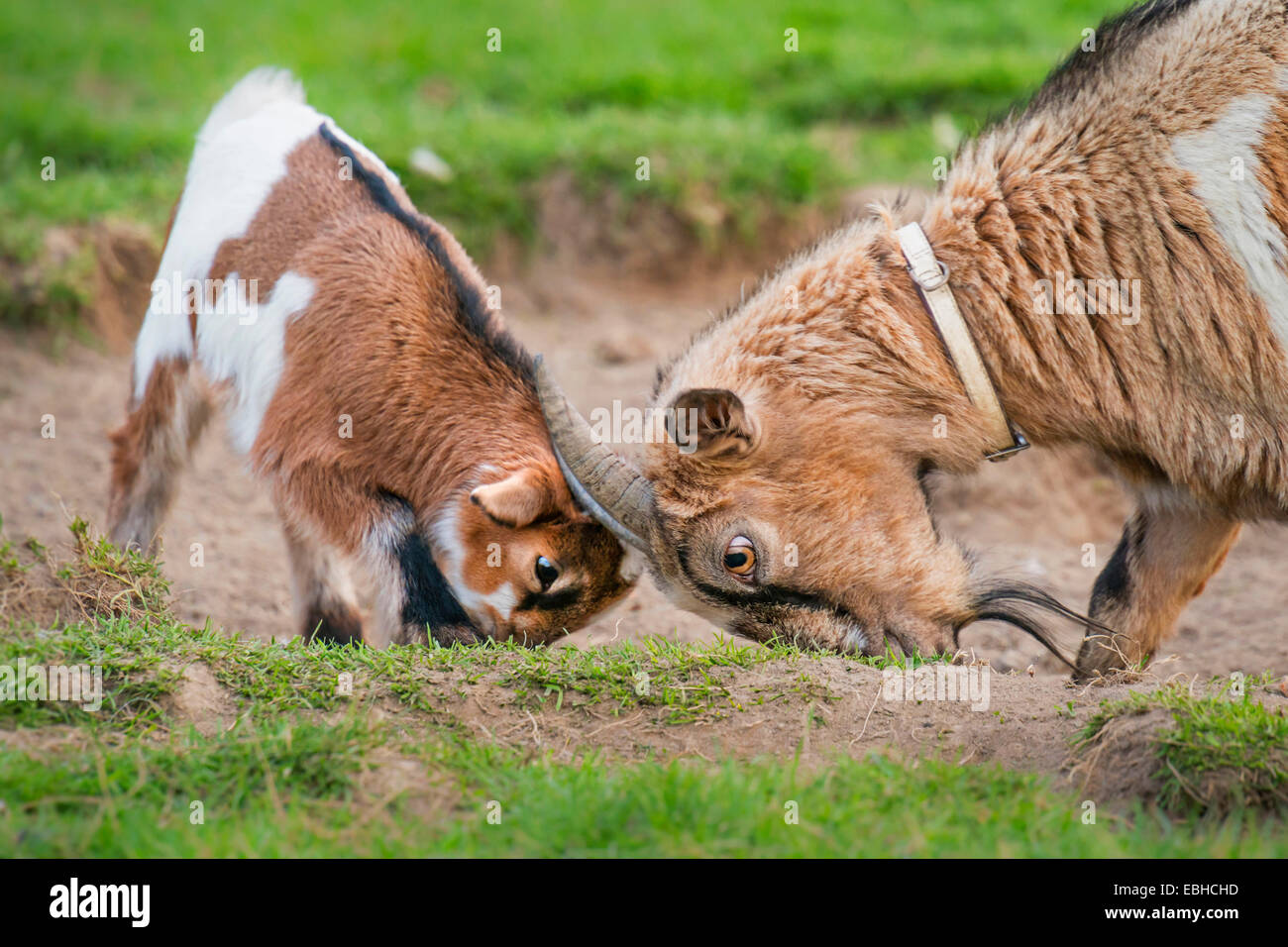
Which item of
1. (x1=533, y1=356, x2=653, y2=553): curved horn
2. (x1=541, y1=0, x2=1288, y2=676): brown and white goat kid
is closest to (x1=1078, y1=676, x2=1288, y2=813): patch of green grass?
(x1=541, y1=0, x2=1288, y2=676): brown and white goat kid

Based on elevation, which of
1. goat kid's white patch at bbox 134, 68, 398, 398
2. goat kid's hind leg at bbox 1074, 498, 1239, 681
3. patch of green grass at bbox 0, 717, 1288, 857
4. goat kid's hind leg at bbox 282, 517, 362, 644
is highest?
goat kid's white patch at bbox 134, 68, 398, 398

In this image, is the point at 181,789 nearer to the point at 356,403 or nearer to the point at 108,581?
the point at 108,581

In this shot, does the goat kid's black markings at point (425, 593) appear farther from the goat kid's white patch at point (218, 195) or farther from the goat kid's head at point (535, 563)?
the goat kid's white patch at point (218, 195)

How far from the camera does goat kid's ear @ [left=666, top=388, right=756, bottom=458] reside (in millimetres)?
4117

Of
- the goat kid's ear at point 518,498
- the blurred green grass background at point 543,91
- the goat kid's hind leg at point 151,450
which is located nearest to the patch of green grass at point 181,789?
the goat kid's ear at point 518,498

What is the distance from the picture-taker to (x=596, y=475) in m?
4.55

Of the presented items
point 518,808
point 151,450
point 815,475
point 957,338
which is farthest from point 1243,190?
point 151,450

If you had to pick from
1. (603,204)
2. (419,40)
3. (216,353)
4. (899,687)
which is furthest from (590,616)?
(419,40)

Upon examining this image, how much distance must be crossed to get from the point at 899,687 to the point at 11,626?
2947 mm

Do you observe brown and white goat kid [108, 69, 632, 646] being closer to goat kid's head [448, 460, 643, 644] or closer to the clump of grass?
goat kid's head [448, 460, 643, 644]

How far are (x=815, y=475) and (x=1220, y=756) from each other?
1.49 metres

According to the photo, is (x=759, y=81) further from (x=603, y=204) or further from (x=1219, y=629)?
(x=1219, y=629)

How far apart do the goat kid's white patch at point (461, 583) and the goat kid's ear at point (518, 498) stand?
269 mm

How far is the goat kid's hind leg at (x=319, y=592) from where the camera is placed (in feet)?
18.7
